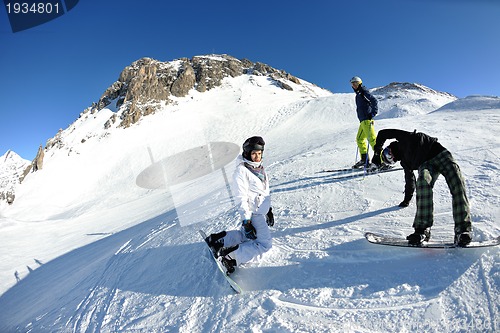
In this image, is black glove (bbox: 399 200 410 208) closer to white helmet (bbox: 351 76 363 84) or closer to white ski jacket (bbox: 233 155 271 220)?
white ski jacket (bbox: 233 155 271 220)

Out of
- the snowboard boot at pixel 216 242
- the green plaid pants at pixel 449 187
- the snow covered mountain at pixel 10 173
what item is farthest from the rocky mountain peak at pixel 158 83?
the green plaid pants at pixel 449 187

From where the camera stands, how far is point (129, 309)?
3506mm

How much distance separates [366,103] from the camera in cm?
668

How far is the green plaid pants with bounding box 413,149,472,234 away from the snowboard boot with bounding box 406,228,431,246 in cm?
6

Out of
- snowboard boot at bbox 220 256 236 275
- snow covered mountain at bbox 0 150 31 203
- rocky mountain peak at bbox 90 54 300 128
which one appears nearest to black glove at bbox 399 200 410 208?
snowboard boot at bbox 220 256 236 275

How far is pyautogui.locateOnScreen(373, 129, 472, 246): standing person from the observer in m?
3.19

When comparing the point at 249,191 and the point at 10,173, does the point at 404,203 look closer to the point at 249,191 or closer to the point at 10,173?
the point at 249,191

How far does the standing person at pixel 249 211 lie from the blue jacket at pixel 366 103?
Result: 4.54 meters

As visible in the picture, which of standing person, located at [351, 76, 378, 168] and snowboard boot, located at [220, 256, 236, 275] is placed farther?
standing person, located at [351, 76, 378, 168]

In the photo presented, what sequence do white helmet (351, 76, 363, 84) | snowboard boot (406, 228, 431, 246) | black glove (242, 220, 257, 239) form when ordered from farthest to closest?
white helmet (351, 76, 363, 84), snowboard boot (406, 228, 431, 246), black glove (242, 220, 257, 239)

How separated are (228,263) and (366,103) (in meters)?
5.52

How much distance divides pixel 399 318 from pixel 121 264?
486 centimetres

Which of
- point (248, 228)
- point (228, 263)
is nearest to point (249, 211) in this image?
point (248, 228)

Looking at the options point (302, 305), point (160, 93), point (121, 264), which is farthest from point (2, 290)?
point (160, 93)
